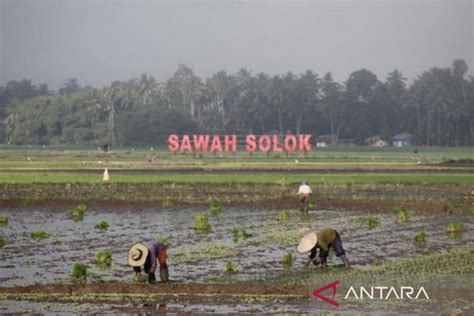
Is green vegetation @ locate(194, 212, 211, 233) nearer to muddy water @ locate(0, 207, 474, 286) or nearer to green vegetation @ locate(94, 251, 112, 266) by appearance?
muddy water @ locate(0, 207, 474, 286)

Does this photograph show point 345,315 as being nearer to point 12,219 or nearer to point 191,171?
point 12,219

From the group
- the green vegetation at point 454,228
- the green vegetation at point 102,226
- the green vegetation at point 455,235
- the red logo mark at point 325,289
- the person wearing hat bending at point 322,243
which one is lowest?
the green vegetation at point 455,235

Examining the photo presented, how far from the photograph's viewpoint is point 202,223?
33.5 m

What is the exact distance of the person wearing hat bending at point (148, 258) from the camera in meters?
20.0

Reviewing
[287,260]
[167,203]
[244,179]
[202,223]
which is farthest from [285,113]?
[287,260]

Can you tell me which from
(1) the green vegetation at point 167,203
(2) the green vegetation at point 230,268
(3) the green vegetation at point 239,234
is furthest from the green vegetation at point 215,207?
(2) the green vegetation at point 230,268

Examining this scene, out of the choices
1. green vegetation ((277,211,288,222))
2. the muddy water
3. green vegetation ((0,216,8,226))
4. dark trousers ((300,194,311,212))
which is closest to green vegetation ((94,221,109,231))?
the muddy water

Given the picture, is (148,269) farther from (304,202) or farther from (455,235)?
(304,202)

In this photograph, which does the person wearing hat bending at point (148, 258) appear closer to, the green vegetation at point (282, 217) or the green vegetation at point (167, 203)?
the green vegetation at point (282, 217)

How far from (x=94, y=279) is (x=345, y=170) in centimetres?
4706

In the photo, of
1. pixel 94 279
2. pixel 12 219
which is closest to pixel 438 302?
pixel 94 279

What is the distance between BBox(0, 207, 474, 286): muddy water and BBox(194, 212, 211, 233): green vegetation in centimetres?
26

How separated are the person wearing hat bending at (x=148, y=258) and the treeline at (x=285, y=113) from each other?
398 ft

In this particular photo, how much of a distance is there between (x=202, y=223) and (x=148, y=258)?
43.8 feet
